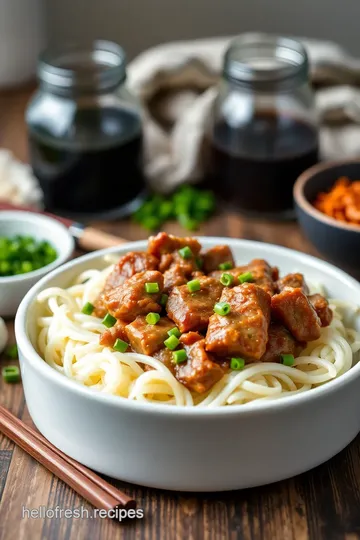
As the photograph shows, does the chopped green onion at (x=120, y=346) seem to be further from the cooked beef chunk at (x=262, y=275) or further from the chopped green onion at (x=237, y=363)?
the cooked beef chunk at (x=262, y=275)

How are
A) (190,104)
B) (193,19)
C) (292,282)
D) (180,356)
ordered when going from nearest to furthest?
(180,356) < (292,282) < (190,104) < (193,19)

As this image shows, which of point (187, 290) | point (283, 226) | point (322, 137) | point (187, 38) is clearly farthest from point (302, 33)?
point (187, 290)

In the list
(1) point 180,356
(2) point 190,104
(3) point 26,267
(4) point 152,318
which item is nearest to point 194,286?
(4) point 152,318

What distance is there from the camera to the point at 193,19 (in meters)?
6.96

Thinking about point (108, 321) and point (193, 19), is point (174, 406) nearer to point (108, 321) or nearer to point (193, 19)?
point (108, 321)

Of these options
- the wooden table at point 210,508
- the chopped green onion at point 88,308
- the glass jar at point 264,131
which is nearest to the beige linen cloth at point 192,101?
the glass jar at point 264,131

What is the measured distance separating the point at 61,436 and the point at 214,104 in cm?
264

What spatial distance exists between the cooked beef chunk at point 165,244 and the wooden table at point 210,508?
3.16 feet

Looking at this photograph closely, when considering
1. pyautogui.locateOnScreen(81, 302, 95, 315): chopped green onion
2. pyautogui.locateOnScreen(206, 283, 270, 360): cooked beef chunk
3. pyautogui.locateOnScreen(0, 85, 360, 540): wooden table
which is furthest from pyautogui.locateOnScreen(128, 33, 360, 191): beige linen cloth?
pyautogui.locateOnScreen(0, 85, 360, 540): wooden table

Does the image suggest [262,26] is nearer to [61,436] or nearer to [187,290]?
[187,290]

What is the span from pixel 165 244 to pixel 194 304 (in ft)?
1.47

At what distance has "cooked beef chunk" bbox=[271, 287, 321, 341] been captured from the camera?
302cm

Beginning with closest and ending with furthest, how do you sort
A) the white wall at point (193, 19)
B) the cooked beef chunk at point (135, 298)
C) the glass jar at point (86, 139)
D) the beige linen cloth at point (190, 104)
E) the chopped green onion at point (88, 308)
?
1. the cooked beef chunk at point (135, 298)
2. the chopped green onion at point (88, 308)
3. the glass jar at point (86, 139)
4. the beige linen cloth at point (190, 104)
5. the white wall at point (193, 19)

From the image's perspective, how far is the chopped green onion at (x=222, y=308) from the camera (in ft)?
9.56
